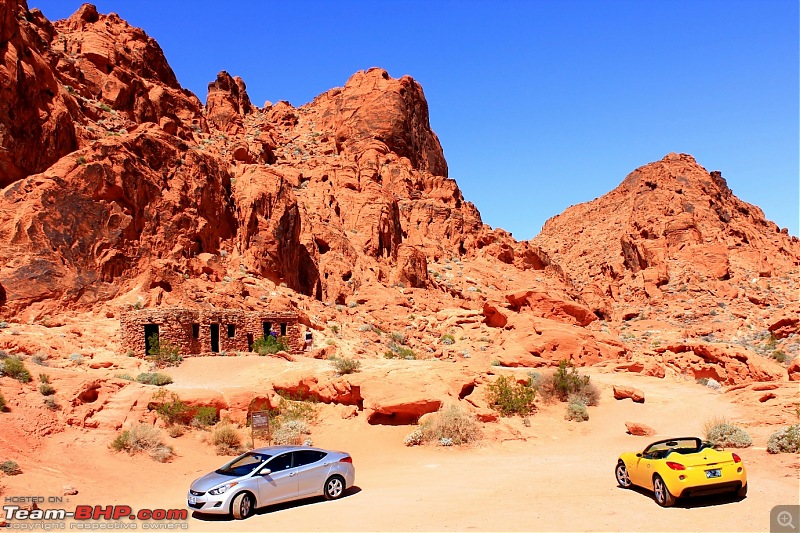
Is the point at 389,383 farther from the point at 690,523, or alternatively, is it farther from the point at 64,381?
the point at 690,523

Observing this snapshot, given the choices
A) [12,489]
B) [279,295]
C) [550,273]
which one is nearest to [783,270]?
[550,273]

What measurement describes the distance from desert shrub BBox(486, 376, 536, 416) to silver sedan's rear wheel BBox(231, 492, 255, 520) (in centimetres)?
943

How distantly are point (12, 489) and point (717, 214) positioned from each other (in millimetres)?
79152

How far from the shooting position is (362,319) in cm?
3638

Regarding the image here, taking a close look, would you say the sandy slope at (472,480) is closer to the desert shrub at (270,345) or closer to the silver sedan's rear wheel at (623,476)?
the silver sedan's rear wheel at (623,476)

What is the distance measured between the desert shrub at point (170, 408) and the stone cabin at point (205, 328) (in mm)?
9206

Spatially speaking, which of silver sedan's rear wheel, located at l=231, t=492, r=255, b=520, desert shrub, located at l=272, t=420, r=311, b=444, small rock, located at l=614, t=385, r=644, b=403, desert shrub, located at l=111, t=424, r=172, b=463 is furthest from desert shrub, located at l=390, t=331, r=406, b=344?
silver sedan's rear wheel, located at l=231, t=492, r=255, b=520

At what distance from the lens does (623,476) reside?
11.0 meters

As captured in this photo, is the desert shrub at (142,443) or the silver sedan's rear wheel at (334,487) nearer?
the silver sedan's rear wheel at (334,487)

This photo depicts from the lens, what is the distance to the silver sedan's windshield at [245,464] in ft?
35.1

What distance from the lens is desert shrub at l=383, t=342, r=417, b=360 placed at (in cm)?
2887

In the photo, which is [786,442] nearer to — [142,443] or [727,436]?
[727,436]

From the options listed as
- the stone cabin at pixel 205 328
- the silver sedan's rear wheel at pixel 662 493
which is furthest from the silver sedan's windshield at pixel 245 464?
the stone cabin at pixel 205 328

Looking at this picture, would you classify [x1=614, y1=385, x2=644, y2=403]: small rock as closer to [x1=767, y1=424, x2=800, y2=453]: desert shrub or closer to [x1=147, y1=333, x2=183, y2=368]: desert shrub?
[x1=767, y1=424, x2=800, y2=453]: desert shrub
